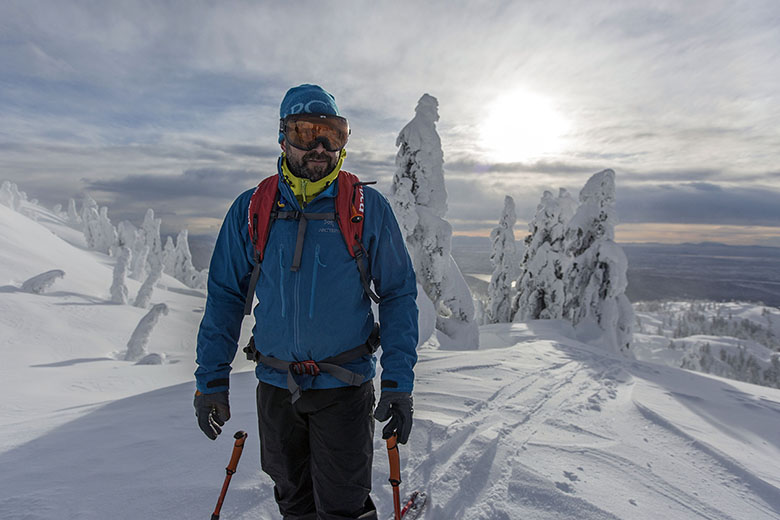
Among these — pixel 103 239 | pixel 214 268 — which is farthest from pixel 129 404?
pixel 103 239

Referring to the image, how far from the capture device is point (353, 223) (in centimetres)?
224

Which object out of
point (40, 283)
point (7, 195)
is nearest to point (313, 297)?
point (40, 283)

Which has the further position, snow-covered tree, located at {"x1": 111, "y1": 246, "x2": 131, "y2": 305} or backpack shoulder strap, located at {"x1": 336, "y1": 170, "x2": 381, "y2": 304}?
snow-covered tree, located at {"x1": 111, "y1": 246, "x2": 131, "y2": 305}

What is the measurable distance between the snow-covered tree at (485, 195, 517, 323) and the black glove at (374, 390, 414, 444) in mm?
30891

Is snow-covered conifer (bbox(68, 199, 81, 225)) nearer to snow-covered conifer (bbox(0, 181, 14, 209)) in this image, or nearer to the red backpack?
snow-covered conifer (bbox(0, 181, 14, 209))

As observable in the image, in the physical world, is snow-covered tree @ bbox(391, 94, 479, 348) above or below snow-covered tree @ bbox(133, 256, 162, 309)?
above

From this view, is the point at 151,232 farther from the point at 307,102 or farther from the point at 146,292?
the point at 307,102

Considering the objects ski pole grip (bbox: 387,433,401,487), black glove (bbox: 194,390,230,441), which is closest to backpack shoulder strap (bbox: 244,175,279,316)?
black glove (bbox: 194,390,230,441)

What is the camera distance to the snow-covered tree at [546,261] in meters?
26.5

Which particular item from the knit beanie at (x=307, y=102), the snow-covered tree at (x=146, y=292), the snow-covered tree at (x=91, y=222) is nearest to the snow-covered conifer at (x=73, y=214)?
the snow-covered tree at (x=91, y=222)

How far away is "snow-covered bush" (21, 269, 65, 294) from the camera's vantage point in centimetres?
2128

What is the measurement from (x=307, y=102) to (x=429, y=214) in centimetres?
1627

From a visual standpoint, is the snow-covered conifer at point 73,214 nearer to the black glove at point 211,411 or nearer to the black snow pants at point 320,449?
the black glove at point 211,411

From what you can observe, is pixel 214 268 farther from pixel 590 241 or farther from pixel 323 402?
pixel 590 241
